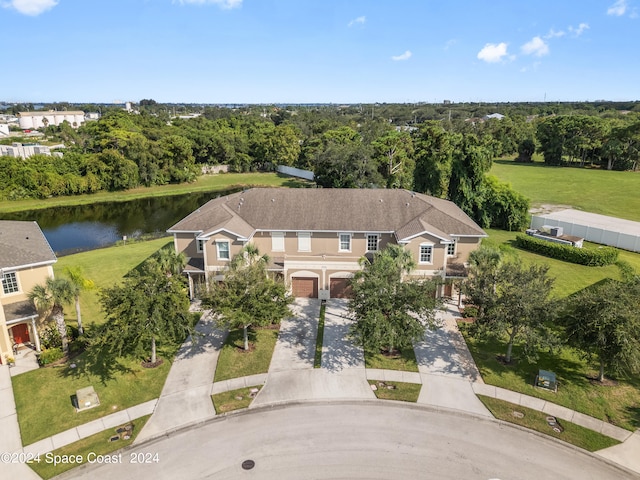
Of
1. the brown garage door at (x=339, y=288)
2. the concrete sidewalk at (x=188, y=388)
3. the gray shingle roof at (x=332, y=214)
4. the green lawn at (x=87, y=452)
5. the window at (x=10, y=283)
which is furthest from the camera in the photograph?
the gray shingle roof at (x=332, y=214)

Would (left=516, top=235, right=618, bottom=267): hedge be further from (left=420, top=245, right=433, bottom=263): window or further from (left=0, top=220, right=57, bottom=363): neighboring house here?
(left=0, top=220, right=57, bottom=363): neighboring house

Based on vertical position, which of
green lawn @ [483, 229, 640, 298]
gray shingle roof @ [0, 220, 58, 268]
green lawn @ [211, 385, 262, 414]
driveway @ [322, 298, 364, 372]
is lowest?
green lawn @ [211, 385, 262, 414]

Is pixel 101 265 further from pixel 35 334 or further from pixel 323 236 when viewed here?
pixel 323 236

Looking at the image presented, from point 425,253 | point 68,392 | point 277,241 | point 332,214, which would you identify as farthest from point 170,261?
point 425,253

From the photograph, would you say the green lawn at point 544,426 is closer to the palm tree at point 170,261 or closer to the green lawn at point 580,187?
the palm tree at point 170,261

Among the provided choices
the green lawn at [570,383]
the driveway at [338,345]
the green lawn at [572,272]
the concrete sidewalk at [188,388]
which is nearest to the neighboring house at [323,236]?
the driveway at [338,345]

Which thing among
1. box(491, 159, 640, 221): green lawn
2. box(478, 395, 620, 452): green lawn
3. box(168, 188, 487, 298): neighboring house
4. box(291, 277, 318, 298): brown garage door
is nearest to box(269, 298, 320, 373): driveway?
box(291, 277, 318, 298): brown garage door
